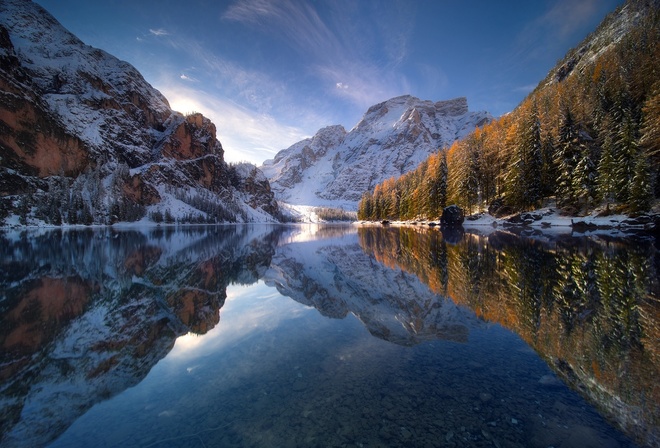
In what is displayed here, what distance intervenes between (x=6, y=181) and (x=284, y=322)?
5525 inches

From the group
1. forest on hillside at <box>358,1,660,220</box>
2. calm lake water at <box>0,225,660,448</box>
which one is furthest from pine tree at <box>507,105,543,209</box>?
calm lake water at <box>0,225,660,448</box>

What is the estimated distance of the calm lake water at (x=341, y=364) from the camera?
12.7ft

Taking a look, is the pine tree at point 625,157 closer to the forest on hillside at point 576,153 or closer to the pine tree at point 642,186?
the forest on hillside at point 576,153

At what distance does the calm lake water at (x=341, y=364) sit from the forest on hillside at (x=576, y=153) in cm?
2831

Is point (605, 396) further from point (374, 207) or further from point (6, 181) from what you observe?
Answer: point (6, 181)

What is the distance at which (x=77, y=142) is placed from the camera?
443 ft

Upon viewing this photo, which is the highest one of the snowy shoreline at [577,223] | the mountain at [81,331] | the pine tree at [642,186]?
the pine tree at [642,186]

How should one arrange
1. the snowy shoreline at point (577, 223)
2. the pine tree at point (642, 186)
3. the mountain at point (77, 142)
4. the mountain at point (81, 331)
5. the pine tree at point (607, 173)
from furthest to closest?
the mountain at point (77, 142) < the pine tree at point (607, 173) < the pine tree at point (642, 186) < the snowy shoreline at point (577, 223) < the mountain at point (81, 331)

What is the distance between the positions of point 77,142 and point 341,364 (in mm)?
186596

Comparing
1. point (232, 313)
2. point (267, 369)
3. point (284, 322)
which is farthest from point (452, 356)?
point (232, 313)

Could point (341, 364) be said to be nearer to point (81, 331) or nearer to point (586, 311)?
point (586, 311)

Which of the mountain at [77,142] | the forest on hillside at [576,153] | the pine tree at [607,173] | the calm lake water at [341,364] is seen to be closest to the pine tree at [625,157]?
the forest on hillside at [576,153]

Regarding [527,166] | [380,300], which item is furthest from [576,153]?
[380,300]

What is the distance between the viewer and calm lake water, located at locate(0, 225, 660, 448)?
3875 mm
